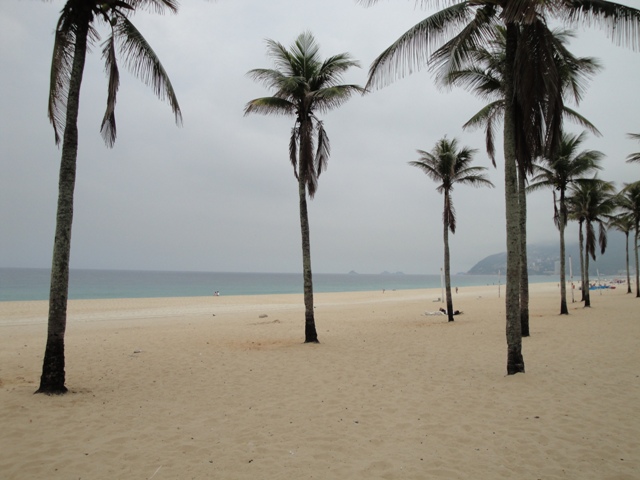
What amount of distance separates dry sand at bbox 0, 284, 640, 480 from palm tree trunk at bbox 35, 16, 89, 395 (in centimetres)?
39

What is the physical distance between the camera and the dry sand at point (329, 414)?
3.95 m

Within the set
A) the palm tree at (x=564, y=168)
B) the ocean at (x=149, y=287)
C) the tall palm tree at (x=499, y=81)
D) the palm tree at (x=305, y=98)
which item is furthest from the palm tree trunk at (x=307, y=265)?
the ocean at (x=149, y=287)

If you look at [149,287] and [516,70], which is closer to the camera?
[516,70]

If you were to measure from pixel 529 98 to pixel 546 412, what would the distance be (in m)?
5.14

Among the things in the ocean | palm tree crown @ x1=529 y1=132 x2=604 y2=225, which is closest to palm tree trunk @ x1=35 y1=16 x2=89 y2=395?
palm tree crown @ x1=529 y1=132 x2=604 y2=225

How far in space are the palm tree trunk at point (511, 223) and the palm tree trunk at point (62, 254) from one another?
26.0 ft

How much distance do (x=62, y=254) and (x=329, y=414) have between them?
5.07m

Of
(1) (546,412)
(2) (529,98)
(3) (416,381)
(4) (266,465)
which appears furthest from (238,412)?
(2) (529,98)

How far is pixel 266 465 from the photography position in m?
3.99

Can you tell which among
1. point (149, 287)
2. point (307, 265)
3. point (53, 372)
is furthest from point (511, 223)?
point (149, 287)

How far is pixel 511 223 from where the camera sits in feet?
24.3

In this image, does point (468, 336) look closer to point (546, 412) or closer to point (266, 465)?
point (546, 412)

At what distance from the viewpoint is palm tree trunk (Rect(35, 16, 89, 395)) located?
6.29m

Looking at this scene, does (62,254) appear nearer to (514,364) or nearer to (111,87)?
(111,87)
